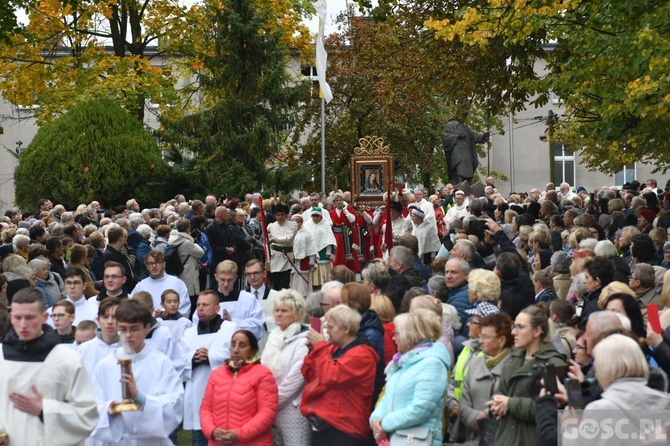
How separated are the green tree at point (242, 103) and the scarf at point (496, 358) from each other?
25.1 meters

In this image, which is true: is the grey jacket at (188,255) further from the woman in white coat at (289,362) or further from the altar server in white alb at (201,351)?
the woman in white coat at (289,362)

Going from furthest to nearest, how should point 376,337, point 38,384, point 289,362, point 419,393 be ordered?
point 289,362
point 376,337
point 419,393
point 38,384

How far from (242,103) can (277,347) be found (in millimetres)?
25077

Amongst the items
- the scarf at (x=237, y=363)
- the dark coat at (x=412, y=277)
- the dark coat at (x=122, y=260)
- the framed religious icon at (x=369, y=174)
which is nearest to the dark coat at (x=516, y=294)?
the dark coat at (x=412, y=277)

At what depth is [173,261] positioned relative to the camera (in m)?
17.2

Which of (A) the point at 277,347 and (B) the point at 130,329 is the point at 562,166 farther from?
(B) the point at 130,329

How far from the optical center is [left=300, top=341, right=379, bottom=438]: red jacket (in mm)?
8594

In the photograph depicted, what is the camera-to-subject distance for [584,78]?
16781mm

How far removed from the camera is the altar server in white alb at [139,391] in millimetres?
8648

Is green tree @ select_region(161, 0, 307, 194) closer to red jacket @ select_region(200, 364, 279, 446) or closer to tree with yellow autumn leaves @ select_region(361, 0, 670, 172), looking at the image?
tree with yellow autumn leaves @ select_region(361, 0, 670, 172)

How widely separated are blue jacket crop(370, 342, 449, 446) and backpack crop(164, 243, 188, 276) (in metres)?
9.25

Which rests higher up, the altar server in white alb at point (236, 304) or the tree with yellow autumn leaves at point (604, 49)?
the tree with yellow autumn leaves at point (604, 49)

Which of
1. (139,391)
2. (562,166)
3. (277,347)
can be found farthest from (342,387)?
(562,166)

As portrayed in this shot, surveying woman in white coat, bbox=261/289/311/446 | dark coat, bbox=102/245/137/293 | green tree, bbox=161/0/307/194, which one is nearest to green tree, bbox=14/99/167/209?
green tree, bbox=161/0/307/194
